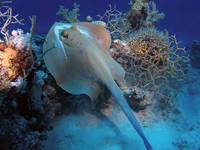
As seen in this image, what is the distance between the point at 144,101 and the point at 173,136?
2.36 feet

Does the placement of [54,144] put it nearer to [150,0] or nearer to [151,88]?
[151,88]

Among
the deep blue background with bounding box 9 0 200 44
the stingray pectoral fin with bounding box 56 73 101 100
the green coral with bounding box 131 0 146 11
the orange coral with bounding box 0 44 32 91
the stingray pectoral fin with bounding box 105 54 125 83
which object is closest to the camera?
the orange coral with bounding box 0 44 32 91

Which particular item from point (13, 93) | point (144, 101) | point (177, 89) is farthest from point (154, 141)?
point (13, 93)

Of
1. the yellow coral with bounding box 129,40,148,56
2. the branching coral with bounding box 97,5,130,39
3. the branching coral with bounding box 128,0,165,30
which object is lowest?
the yellow coral with bounding box 129,40,148,56

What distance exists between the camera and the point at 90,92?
178 inches

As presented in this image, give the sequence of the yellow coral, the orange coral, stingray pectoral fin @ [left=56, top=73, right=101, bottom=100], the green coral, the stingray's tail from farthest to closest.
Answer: the green coral, the yellow coral, stingray pectoral fin @ [left=56, top=73, right=101, bottom=100], the orange coral, the stingray's tail

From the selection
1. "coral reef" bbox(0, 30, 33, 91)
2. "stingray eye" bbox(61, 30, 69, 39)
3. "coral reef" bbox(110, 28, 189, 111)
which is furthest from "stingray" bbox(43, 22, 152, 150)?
"coral reef" bbox(110, 28, 189, 111)

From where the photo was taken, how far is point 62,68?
4.46 meters

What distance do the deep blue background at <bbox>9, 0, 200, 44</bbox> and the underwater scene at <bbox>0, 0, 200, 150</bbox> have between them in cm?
576

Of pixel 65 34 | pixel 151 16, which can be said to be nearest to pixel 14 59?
pixel 65 34

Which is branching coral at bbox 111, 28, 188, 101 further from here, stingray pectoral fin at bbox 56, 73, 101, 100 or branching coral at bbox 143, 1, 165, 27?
stingray pectoral fin at bbox 56, 73, 101, 100

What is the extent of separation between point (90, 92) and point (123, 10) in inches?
308

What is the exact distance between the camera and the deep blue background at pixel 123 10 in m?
11.5

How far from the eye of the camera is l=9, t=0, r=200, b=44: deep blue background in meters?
11.5
